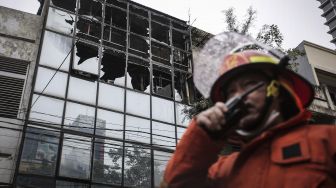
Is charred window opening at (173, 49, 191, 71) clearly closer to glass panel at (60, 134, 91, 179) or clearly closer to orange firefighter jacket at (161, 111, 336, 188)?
glass panel at (60, 134, 91, 179)

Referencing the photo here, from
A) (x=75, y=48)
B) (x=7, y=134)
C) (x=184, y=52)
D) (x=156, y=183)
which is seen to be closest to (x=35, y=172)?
(x=7, y=134)

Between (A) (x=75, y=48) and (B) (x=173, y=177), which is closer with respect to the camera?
(B) (x=173, y=177)

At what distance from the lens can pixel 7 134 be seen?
1023 centimetres

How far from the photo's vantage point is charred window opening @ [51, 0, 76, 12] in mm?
13115

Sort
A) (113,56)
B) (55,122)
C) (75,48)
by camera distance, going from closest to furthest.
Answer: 1. (55,122)
2. (75,48)
3. (113,56)

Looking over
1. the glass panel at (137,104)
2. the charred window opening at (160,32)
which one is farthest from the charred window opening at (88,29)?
the charred window opening at (160,32)

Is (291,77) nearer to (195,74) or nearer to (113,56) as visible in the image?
(195,74)

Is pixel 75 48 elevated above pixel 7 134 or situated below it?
above

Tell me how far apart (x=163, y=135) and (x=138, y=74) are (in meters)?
2.72

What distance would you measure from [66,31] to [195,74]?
11.3 m

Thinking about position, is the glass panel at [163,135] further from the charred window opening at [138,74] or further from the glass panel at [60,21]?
the glass panel at [60,21]

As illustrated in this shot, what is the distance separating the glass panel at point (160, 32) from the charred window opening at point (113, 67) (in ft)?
8.34

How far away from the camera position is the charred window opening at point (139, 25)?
1517 centimetres

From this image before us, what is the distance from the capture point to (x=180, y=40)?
54.1ft
